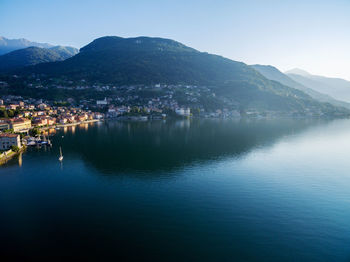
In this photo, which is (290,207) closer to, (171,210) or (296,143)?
(171,210)

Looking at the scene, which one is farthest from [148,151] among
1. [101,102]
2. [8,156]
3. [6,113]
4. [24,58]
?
[24,58]

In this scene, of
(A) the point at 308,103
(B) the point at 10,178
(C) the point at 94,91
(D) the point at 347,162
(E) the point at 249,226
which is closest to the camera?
(E) the point at 249,226

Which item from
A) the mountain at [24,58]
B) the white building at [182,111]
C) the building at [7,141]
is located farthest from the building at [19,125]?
the mountain at [24,58]

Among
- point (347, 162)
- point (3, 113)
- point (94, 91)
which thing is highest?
point (94, 91)

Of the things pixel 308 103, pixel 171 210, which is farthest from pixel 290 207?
pixel 308 103

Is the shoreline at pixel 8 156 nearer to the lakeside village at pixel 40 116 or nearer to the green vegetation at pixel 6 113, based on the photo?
the lakeside village at pixel 40 116

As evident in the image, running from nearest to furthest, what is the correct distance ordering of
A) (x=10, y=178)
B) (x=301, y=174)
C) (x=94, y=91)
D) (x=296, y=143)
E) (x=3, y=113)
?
(x=10, y=178)
(x=301, y=174)
(x=296, y=143)
(x=3, y=113)
(x=94, y=91)
